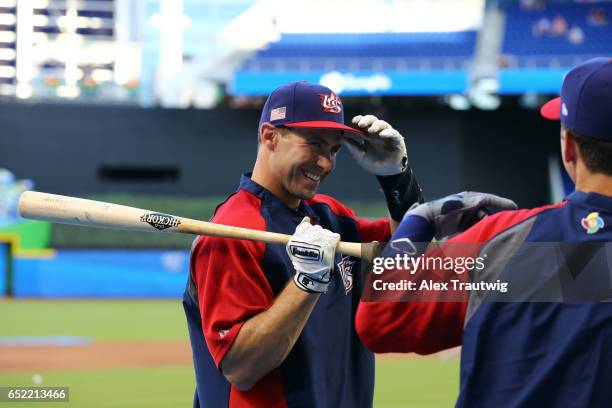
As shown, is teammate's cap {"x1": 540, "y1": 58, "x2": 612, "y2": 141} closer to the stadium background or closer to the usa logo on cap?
the usa logo on cap

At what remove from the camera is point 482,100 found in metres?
21.8

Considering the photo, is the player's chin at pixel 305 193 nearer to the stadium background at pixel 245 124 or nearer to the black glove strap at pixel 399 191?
the black glove strap at pixel 399 191

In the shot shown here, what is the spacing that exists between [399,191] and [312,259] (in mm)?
907

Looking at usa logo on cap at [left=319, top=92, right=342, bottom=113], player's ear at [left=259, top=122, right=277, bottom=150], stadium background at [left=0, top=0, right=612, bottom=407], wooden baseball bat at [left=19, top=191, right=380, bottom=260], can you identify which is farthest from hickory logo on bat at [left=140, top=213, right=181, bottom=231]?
stadium background at [left=0, top=0, right=612, bottom=407]

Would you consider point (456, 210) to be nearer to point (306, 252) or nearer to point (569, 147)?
point (569, 147)

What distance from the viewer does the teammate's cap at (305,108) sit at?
3.32 meters

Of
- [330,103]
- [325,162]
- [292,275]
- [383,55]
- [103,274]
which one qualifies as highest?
[383,55]

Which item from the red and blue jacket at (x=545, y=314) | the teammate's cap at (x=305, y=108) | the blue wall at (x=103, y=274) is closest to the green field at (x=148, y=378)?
the blue wall at (x=103, y=274)

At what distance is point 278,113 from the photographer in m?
3.37

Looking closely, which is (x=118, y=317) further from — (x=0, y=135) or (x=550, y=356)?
(x=550, y=356)

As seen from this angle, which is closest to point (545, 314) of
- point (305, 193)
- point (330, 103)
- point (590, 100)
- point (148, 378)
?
point (590, 100)

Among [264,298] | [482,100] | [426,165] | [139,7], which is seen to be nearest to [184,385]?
[264,298]

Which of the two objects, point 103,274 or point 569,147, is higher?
point 569,147

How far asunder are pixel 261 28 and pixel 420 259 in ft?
74.8
